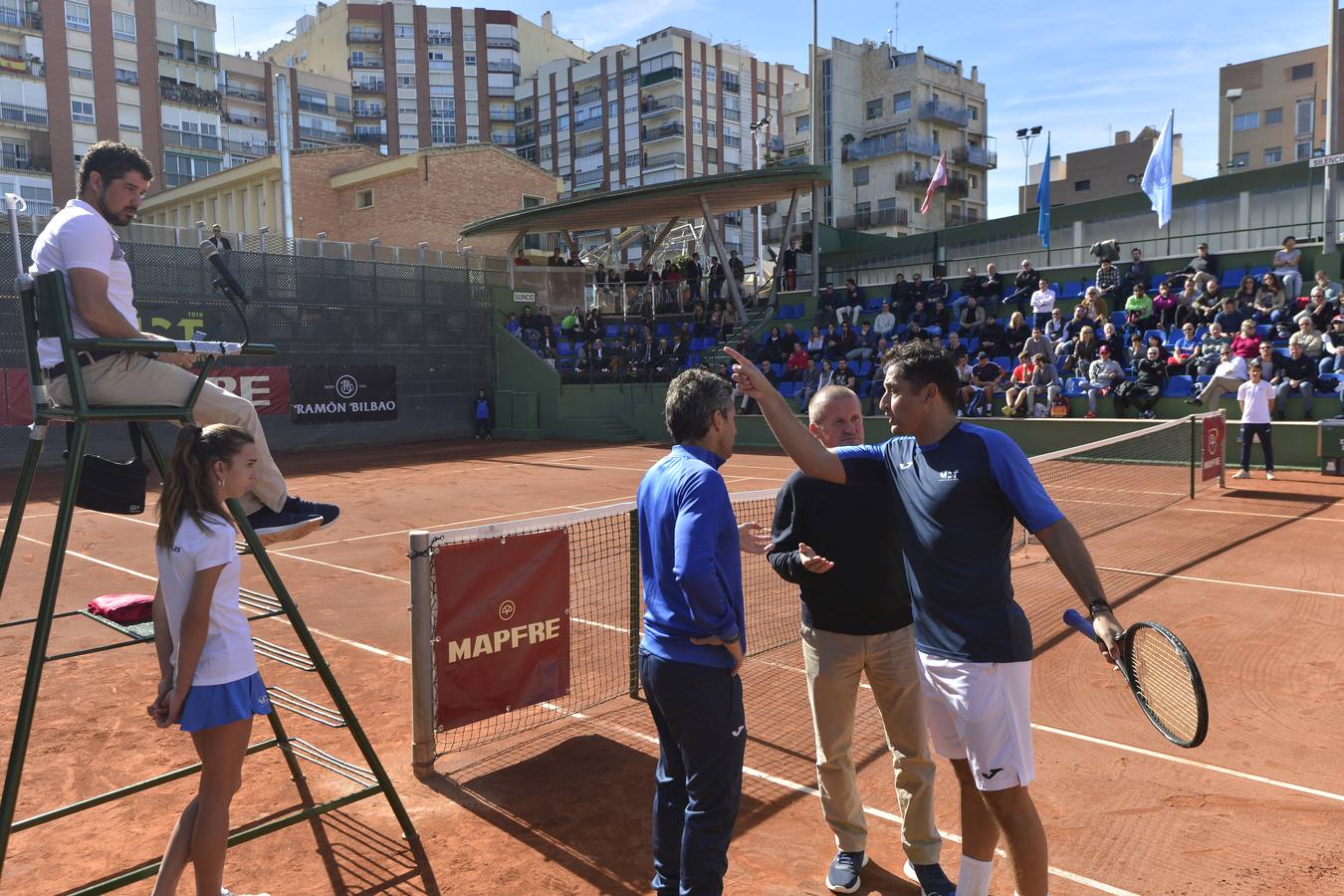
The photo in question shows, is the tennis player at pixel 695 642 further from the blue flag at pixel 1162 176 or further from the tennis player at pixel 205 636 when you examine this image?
the blue flag at pixel 1162 176

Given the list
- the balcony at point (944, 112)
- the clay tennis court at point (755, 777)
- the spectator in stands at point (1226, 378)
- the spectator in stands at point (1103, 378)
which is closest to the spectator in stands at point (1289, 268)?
the spectator in stands at point (1226, 378)

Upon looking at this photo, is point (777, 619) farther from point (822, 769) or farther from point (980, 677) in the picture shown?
point (980, 677)

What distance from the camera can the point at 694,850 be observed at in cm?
345

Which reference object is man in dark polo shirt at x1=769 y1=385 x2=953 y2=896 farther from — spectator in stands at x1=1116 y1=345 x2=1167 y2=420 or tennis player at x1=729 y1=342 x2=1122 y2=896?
spectator in stands at x1=1116 y1=345 x2=1167 y2=420

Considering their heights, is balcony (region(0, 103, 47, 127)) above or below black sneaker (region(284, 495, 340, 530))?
above

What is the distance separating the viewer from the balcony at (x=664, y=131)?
274 feet

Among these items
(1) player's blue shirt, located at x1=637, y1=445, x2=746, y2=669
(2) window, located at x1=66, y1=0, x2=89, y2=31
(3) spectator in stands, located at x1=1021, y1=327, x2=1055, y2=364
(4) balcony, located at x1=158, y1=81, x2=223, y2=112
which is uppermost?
(2) window, located at x1=66, y1=0, x2=89, y2=31

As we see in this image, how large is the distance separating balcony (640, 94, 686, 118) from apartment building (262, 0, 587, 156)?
1480cm

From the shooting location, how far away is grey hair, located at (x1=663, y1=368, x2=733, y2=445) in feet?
12.1

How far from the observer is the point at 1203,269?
918 inches

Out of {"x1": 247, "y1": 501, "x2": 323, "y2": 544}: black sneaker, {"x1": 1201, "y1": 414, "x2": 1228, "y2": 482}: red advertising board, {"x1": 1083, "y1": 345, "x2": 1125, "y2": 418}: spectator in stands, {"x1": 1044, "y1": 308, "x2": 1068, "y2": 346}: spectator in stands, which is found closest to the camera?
{"x1": 247, "y1": 501, "x2": 323, "y2": 544}: black sneaker

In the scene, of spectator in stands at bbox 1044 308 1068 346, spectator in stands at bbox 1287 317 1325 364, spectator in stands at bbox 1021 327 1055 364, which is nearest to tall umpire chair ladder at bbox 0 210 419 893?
spectator in stands at bbox 1287 317 1325 364

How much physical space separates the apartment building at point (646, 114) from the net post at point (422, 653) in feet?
253

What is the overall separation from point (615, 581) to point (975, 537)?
7683 millimetres
